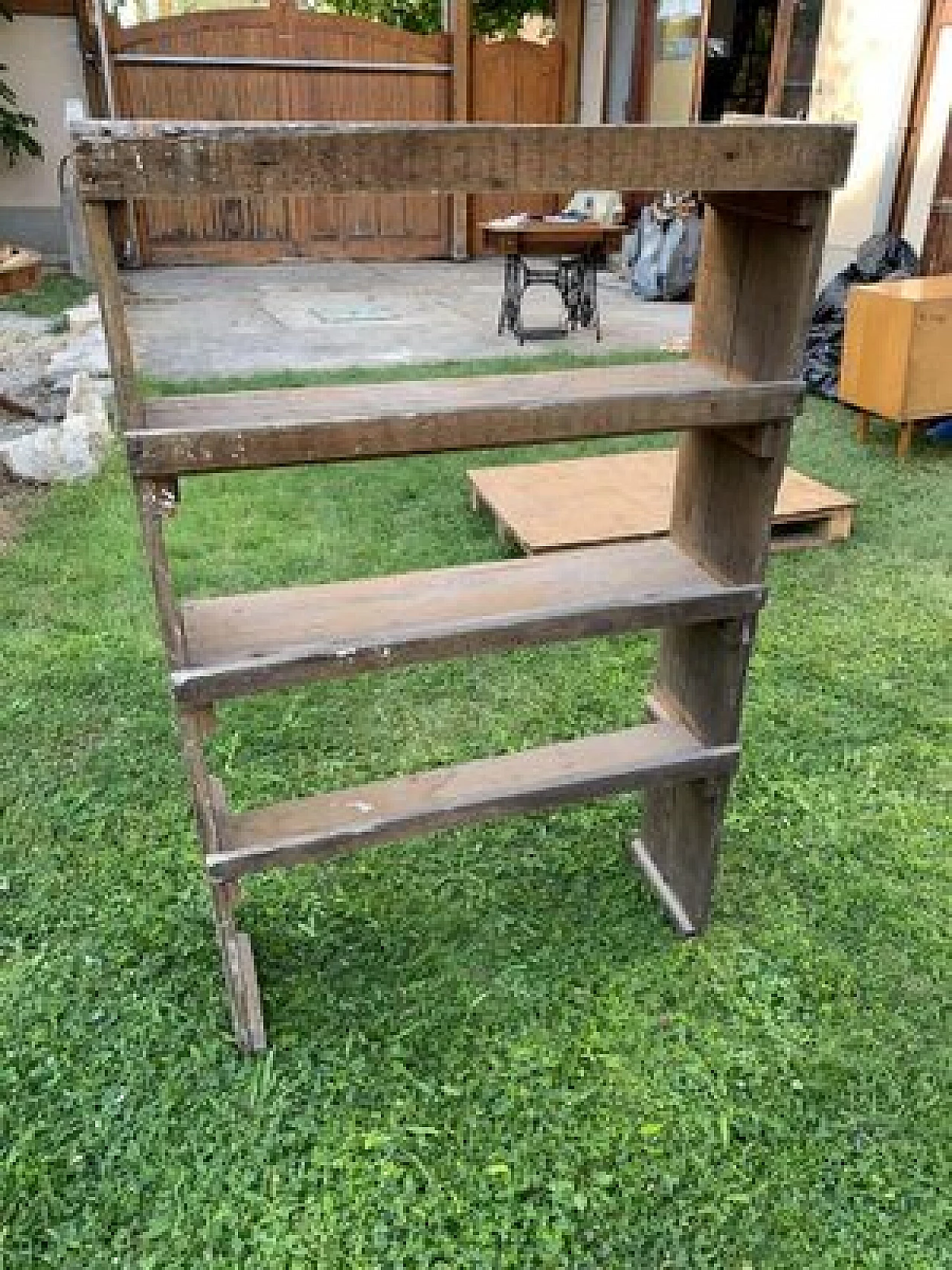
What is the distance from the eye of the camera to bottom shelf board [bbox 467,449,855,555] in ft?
12.1

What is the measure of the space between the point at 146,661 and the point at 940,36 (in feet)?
20.5

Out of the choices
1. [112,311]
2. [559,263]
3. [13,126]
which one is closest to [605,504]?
[112,311]

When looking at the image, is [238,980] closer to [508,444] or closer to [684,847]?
[684,847]

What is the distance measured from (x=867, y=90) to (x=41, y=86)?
7.35 meters

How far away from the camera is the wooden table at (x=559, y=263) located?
23.9ft

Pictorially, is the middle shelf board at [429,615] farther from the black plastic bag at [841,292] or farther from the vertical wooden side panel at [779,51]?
the vertical wooden side panel at [779,51]

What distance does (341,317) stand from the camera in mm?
8219

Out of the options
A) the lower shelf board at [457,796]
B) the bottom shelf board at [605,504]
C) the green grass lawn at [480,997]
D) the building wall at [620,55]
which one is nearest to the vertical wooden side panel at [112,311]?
the lower shelf board at [457,796]

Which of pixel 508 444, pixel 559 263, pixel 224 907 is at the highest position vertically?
pixel 508 444

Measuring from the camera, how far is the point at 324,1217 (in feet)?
5.41

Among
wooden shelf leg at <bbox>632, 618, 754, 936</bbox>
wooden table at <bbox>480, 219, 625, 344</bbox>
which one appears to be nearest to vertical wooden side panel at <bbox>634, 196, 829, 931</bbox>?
wooden shelf leg at <bbox>632, 618, 754, 936</bbox>

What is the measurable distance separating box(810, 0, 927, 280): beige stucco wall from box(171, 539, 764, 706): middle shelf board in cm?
564

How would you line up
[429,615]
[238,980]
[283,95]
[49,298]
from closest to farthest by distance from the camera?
[429,615] → [238,980] → [49,298] → [283,95]

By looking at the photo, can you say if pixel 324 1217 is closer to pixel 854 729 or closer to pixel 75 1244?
pixel 75 1244
